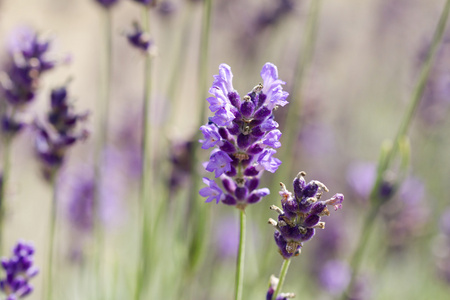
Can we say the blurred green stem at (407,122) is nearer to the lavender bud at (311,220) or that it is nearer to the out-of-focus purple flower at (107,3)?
the lavender bud at (311,220)

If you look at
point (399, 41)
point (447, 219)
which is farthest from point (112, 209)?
point (399, 41)

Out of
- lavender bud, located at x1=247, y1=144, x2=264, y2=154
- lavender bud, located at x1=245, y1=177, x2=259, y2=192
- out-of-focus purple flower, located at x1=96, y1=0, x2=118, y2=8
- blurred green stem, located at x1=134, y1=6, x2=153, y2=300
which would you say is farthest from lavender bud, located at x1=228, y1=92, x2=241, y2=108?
out-of-focus purple flower, located at x1=96, y1=0, x2=118, y2=8

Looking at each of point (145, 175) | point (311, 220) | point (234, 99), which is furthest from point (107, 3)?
point (311, 220)

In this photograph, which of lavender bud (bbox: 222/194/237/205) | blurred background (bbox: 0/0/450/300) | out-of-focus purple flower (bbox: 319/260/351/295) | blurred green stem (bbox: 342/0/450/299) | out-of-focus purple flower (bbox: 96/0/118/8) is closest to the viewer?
lavender bud (bbox: 222/194/237/205)

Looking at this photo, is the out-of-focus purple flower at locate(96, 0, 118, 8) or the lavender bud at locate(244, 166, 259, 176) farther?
the out-of-focus purple flower at locate(96, 0, 118, 8)

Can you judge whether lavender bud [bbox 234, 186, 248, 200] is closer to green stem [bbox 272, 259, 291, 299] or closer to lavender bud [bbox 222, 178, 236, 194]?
lavender bud [bbox 222, 178, 236, 194]

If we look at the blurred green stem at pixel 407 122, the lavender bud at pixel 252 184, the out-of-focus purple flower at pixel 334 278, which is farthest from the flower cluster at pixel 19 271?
the out-of-focus purple flower at pixel 334 278

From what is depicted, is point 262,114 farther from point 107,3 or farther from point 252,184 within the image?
point 107,3
